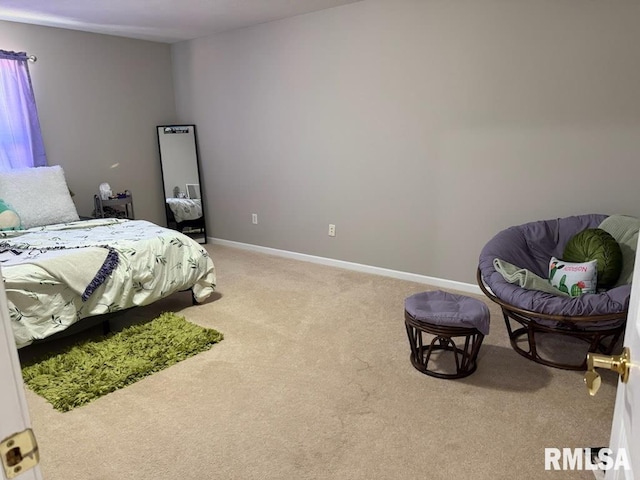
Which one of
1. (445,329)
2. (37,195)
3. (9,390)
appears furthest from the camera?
(37,195)

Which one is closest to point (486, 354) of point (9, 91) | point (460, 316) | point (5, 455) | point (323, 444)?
point (460, 316)

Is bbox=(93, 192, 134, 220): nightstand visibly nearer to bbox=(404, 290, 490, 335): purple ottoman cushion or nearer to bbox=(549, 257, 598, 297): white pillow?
bbox=(404, 290, 490, 335): purple ottoman cushion

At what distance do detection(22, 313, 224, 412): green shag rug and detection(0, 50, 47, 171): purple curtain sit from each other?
232 cm

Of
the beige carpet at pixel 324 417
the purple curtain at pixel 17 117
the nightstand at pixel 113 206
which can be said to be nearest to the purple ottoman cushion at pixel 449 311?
the beige carpet at pixel 324 417

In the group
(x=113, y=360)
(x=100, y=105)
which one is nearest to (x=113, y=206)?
(x=100, y=105)

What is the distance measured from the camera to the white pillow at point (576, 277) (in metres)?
2.58

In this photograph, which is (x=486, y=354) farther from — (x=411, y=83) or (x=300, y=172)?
(x=300, y=172)

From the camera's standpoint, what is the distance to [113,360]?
8.82ft

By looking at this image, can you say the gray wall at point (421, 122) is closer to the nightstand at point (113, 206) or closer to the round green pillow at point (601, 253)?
the round green pillow at point (601, 253)

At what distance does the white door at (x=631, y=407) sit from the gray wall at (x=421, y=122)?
2604mm

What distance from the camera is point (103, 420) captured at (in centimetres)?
219

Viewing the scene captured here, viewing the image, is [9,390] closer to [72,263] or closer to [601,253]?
[72,263]

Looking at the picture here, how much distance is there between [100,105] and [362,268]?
3226mm

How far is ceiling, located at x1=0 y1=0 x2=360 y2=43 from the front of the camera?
12.0ft
